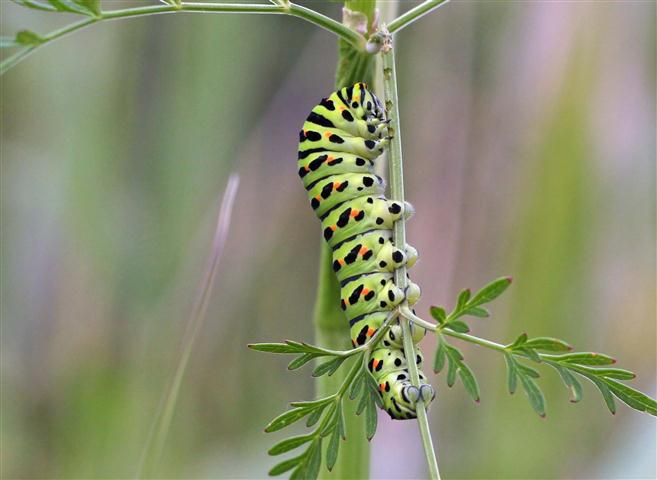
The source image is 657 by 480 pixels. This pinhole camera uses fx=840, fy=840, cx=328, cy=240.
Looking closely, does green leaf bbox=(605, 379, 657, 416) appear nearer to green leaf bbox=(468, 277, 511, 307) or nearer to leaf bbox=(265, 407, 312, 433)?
green leaf bbox=(468, 277, 511, 307)

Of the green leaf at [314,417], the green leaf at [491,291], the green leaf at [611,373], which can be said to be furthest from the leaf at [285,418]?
the green leaf at [611,373]

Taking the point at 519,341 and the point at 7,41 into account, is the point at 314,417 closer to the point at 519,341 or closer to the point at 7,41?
the point at 519,341

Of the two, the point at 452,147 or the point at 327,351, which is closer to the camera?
the point at 327,351

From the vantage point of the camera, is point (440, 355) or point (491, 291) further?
point (440, 355)

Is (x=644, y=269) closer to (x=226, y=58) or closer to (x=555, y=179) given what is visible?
(x=555, y=179)

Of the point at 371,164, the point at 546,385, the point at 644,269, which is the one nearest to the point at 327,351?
the point at 371,164

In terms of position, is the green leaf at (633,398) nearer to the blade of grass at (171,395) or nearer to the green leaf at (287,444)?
the green leaf at (287,444)

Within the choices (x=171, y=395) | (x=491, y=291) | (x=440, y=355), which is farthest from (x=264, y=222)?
(x=491, y=291)
